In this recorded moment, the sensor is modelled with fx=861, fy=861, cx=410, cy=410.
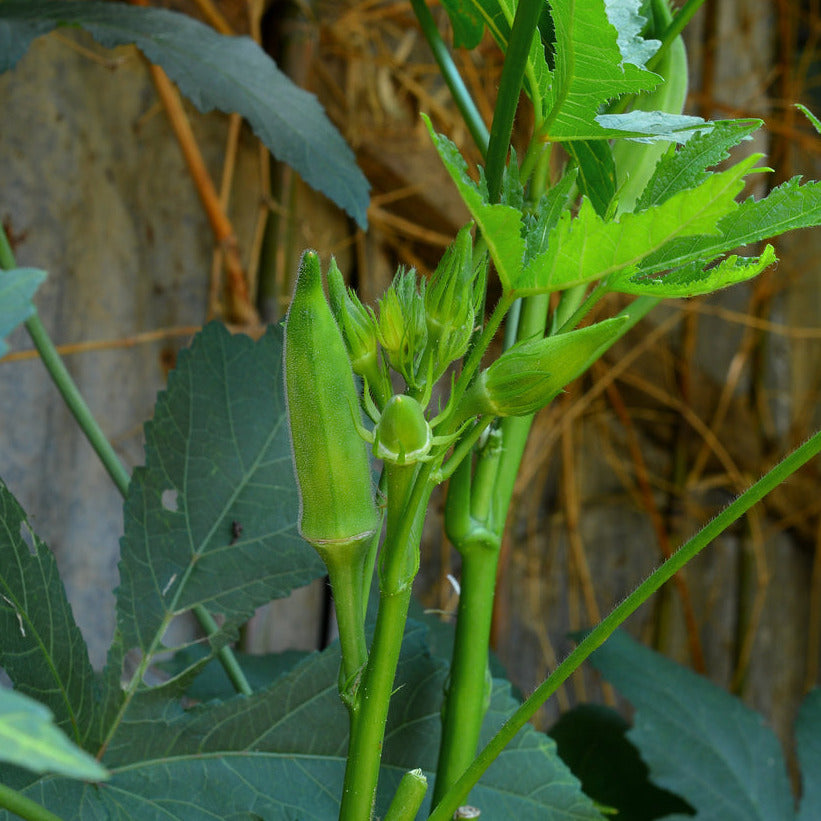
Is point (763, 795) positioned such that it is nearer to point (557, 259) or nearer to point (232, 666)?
point (232, 666)

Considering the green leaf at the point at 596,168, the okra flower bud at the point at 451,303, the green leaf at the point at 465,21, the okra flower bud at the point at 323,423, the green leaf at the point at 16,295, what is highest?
the green leaf at the point at 465,21

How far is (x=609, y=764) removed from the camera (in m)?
0.61

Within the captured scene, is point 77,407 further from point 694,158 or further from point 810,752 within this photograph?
point 810,752

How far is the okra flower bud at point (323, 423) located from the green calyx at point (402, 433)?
0.7 inches

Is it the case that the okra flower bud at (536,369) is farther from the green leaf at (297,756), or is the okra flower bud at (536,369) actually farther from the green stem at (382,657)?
the green leaf at (297,756)

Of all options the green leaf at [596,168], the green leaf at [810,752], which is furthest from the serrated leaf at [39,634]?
the green leaf at [810,752]

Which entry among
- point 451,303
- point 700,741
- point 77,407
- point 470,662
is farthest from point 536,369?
point 700,741

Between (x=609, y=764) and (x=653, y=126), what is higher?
(x=653, y=126)

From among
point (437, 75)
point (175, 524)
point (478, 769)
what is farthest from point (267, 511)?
point (437, 75)

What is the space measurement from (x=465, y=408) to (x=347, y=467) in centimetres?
4

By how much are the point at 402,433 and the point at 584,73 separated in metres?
0.11

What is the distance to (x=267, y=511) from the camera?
35 centimetres

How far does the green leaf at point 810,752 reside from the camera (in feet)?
1.76

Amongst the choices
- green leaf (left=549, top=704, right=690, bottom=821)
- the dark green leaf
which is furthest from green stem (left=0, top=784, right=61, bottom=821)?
green leaf (left=549, top=704, right=690, bottom=821)
